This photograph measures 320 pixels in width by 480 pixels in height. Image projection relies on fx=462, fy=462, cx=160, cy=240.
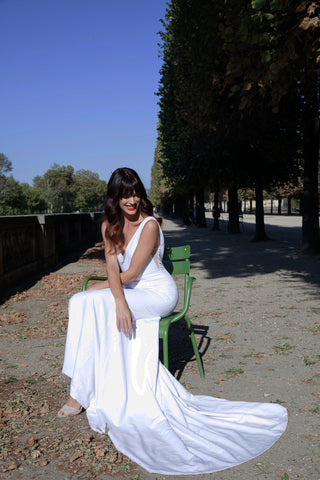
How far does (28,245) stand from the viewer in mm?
10797

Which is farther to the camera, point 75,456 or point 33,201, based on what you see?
point 33,201

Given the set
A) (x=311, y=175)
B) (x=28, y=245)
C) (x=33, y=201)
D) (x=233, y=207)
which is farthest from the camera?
(x=33, y=201)

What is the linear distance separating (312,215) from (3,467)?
12608 millimetres

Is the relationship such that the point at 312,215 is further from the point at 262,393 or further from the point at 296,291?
the point at 262,393

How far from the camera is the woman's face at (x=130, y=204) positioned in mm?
3643

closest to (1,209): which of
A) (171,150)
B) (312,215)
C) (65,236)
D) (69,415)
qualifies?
(171,150)

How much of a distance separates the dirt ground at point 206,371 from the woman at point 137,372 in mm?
147

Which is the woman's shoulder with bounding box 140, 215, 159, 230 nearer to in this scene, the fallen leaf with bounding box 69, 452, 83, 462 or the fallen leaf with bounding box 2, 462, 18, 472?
the fallen leaf with bounding box 69, 452, 83, 462

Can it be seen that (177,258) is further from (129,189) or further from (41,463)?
(41,463)

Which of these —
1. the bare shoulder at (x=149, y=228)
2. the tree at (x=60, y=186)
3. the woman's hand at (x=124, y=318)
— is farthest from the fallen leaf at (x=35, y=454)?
the tree at (x=60, y=186)

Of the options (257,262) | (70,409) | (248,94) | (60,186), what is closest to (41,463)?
(70,409)

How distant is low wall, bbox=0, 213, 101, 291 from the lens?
29.9ft

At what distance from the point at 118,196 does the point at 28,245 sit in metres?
7.68

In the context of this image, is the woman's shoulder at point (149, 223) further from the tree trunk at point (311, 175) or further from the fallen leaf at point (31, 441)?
the tree trunk at point (311, 175)
